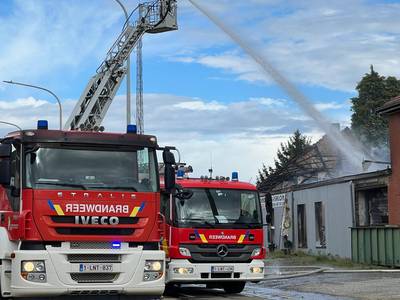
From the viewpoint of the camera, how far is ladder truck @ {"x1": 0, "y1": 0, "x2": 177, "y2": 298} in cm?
937

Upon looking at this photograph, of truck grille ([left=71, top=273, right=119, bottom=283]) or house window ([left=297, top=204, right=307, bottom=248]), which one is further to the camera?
house window ([left=297, top=204, right=307, bottom=248])

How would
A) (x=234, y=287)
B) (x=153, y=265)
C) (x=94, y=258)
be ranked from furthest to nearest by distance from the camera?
(x=234, y=287) < (x=153, y=265) < (x=94, y=258)

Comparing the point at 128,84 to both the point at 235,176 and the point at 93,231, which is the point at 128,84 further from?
the point at 93,231

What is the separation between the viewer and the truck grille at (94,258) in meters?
9.47

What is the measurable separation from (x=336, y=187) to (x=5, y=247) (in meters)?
19.3

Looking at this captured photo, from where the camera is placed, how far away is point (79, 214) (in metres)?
9.62

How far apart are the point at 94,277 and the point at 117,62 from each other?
51.5 feet

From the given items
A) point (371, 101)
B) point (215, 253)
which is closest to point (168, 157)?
point (215, 253)

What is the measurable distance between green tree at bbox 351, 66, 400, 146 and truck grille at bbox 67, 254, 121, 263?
44382 millimetres

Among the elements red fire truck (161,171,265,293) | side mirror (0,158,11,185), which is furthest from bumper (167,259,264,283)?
side mirror (0,158,11,185)

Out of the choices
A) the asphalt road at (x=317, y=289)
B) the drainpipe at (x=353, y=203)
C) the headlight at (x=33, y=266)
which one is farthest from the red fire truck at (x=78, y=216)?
the drainpipe at (x=353, y=203)

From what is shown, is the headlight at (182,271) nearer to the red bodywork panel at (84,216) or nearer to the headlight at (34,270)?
the red bodywork panel at (84,216)

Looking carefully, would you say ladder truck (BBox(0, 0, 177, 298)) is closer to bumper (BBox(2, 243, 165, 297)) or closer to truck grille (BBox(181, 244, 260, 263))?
bumper (BBox(2, 243, 165, 297))

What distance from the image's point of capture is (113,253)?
31.7ft
